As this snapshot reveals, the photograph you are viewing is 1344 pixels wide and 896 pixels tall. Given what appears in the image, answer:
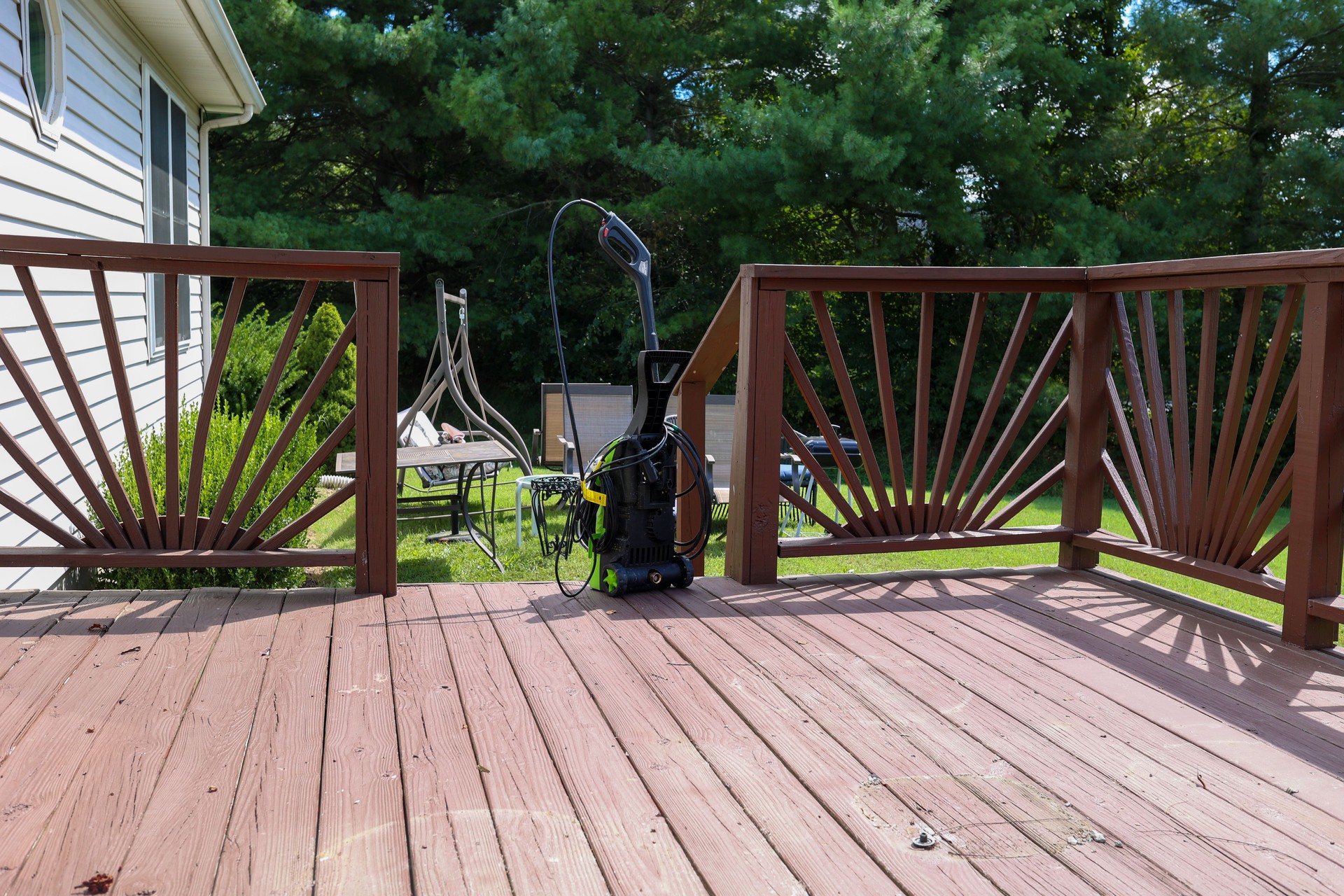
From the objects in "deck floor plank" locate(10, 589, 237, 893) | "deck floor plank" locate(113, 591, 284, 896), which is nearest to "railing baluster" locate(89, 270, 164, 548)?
"deck floor plank" locate(10, 589, 237, 893)

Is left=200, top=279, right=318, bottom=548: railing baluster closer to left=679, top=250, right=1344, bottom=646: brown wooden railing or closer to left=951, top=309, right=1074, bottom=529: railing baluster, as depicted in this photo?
left=679, top=250, right=1344, bottom=646: brown wooden railing

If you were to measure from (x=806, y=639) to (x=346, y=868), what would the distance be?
1519 millimetres

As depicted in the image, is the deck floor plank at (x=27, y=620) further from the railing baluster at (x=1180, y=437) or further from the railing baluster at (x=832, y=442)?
the railing baluster at (x=1180, y=437)

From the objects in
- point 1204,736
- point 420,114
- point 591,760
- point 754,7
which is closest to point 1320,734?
point 1204,736

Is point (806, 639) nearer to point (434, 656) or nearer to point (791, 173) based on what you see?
point (434, 656)

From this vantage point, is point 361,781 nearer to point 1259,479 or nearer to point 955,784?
point 955,784

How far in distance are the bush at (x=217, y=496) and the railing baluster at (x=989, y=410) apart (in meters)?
2.53

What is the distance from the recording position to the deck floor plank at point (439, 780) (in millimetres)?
1631

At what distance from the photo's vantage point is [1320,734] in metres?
2.26


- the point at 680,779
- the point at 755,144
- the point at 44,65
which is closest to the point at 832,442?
the point at 680,779

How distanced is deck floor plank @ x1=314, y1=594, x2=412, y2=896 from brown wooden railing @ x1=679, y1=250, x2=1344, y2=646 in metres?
1.32

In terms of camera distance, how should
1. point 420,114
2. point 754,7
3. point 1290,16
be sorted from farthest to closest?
point 420,114 → point 754,7 → point 1290,16

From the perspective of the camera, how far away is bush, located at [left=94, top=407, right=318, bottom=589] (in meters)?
4.46

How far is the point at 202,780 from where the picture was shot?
1930mm
